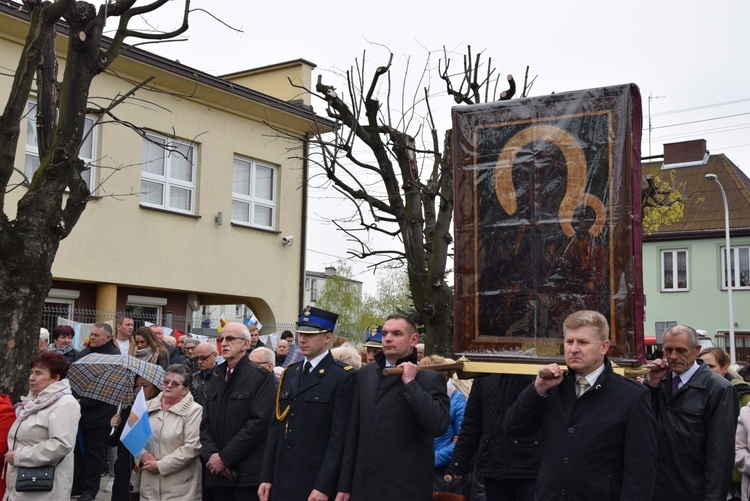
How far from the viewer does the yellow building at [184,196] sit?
18875 millimetres

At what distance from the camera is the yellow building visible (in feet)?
61.9

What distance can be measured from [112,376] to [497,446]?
14.6 feet

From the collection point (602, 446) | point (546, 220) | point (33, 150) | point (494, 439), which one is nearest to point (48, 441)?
point (494, 439)

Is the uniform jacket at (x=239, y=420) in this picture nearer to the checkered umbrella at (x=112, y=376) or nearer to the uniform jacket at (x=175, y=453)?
the uniform jacket at (x=175, y=453)

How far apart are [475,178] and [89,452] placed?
676 centimetres

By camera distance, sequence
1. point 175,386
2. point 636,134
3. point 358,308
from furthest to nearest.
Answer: point 358,308, point 175,386, point 636,134

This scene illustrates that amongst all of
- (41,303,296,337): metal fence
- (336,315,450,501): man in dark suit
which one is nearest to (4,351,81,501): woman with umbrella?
(336,315,450,501): man in dark suit

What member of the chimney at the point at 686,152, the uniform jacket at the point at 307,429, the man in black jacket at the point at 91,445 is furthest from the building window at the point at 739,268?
the uniform jacket at the point at 307,429

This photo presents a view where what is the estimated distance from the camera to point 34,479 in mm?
7387

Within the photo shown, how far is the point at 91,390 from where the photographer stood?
905cm

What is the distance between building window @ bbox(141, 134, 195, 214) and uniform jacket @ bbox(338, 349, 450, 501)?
48.3ft

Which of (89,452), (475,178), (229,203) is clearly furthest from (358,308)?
(475,178)

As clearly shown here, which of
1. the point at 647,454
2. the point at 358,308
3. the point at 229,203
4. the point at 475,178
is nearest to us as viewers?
the point at 647,454

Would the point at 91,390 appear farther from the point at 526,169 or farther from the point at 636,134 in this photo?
the point at 636,134
